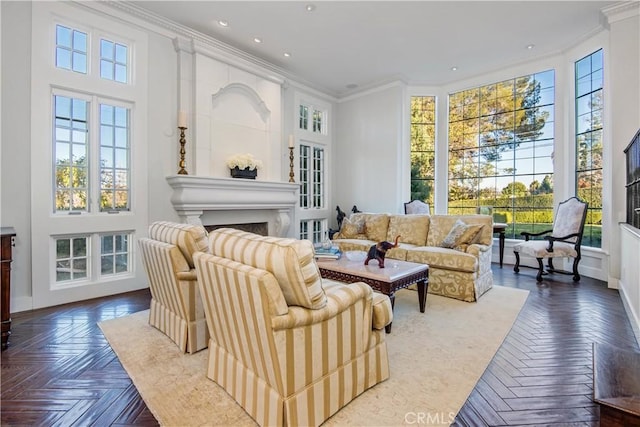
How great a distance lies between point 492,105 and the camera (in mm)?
5910

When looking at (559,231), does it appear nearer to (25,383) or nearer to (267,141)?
(267,141)

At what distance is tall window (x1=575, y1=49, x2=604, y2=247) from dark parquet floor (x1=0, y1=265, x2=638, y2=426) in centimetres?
179

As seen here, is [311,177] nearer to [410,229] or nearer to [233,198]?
[233,198]

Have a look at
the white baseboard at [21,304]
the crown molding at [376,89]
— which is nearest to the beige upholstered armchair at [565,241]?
the crown molding at [376,89]

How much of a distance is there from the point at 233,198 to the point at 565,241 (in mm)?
4927

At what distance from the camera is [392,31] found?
444cm

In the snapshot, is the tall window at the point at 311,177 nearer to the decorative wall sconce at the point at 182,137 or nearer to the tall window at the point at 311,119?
the tall window at the point at 311,119

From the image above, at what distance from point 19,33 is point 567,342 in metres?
5.92

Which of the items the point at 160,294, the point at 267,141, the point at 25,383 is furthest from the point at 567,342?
the point at 267,141

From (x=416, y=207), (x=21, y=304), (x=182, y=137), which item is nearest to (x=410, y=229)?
(x=416, y=207)

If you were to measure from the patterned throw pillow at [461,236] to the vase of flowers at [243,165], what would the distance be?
10.1 ft

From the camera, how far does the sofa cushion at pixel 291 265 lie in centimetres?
142

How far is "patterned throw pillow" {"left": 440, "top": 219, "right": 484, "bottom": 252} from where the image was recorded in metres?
3.87

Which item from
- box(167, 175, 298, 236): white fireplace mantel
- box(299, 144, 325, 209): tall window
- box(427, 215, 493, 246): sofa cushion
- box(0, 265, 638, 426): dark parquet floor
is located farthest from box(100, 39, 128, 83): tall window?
box(427, 215, 493, 246): sofa cushion
